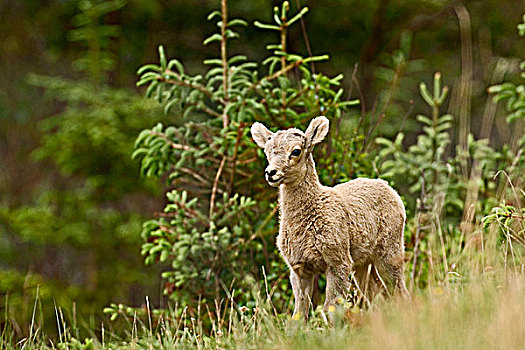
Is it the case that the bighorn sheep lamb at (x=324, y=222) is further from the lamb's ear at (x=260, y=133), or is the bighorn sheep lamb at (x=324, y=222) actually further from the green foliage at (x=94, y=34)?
the green foliage at (x=94, y=34)

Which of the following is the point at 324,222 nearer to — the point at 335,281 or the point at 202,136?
the point at 335,281

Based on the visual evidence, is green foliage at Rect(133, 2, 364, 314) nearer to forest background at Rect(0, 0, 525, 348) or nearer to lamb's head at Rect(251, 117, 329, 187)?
forest background at Rect(0, 0, 525, 348)

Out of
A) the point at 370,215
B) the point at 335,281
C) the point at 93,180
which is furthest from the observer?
the point at 93,180

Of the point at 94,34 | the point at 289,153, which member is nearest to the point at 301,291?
the point at 289,153

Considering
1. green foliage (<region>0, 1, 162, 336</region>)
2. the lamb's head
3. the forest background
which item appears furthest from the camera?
green foliage (<region>0, 1, 162, 336</region>)

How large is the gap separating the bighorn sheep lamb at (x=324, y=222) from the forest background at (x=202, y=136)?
1.46 m

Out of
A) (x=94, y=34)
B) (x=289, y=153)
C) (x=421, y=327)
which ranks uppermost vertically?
(x=94, y=34)

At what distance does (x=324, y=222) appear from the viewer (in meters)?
3.75

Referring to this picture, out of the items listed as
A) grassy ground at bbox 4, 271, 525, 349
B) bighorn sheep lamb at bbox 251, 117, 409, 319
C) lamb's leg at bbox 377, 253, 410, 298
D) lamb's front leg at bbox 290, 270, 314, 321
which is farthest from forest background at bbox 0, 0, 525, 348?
lamb's front leg at bbox 290, 270, 314, 321

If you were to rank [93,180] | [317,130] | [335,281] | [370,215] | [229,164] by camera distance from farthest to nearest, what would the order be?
[93,180] < [229,164] < [370,215] < [317,130] < [335,281]

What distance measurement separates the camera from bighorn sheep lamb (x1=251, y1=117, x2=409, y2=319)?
3.71m

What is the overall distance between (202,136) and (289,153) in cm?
255

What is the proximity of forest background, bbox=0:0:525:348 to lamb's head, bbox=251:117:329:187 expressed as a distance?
1.86m

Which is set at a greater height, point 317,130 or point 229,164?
point 317,130
